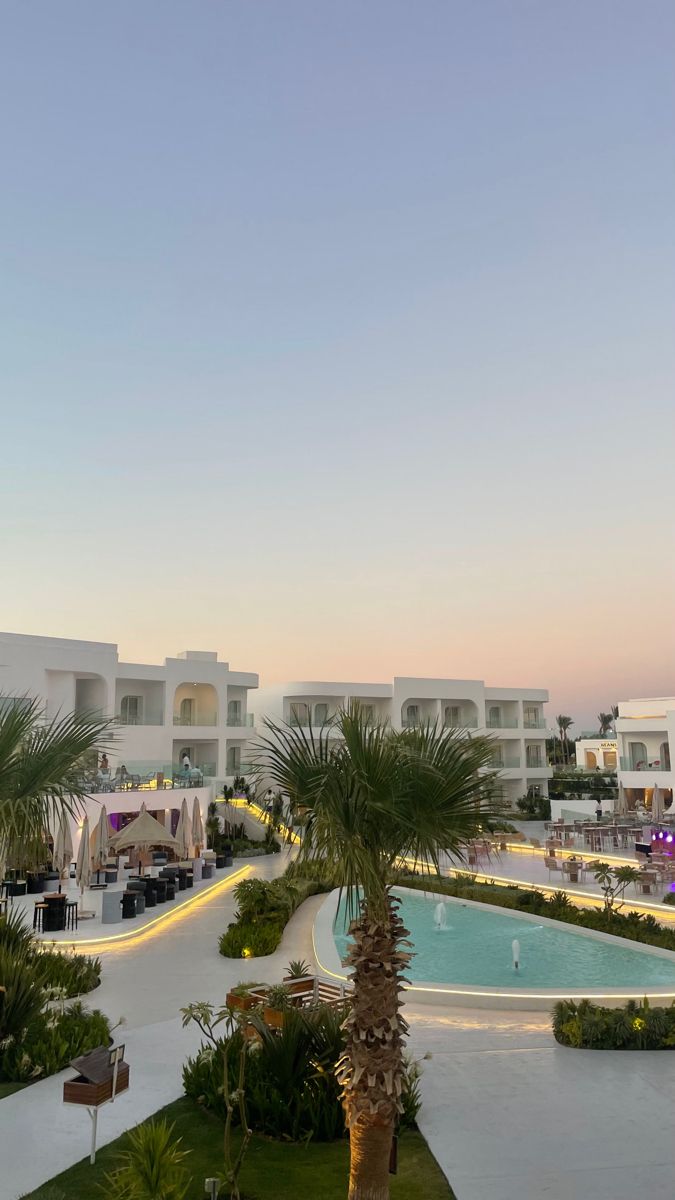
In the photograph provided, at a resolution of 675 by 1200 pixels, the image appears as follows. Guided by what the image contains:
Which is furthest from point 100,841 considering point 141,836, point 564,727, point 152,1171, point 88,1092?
point 564,727

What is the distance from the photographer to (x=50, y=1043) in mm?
9031

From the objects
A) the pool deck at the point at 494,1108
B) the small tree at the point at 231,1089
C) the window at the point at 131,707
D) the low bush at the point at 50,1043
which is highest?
the window at the point at 131,707

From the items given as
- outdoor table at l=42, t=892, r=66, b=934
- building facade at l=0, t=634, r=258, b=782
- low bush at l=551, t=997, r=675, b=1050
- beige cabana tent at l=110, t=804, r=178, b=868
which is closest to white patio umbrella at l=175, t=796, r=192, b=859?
building facade at l=0, t=634, r=258, b=782

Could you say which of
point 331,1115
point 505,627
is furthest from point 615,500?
point 331,1115

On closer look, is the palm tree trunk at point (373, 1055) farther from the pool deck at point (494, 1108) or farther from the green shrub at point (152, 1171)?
the pool deck at point (494, 1108)

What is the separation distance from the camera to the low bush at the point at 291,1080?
289 inches

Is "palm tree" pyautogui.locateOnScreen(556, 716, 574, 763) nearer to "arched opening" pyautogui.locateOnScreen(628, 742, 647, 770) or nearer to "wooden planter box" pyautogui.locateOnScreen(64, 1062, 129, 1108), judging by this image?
"arched opening" pyautogui.locateOnScreen(628, 742, 647, 770)

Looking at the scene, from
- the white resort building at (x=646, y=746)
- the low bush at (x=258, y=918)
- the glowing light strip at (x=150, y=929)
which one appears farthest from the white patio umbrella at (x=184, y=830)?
the white resort building at (x=646, y=746)

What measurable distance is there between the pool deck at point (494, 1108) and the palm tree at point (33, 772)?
2.66 m

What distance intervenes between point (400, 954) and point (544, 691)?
44638 mm

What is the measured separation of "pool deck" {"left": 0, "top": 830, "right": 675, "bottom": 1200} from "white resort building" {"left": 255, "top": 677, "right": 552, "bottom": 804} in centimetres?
3201

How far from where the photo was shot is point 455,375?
21.9 m

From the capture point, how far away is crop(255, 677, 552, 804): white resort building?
145ft

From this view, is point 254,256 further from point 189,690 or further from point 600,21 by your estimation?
point 189,690
